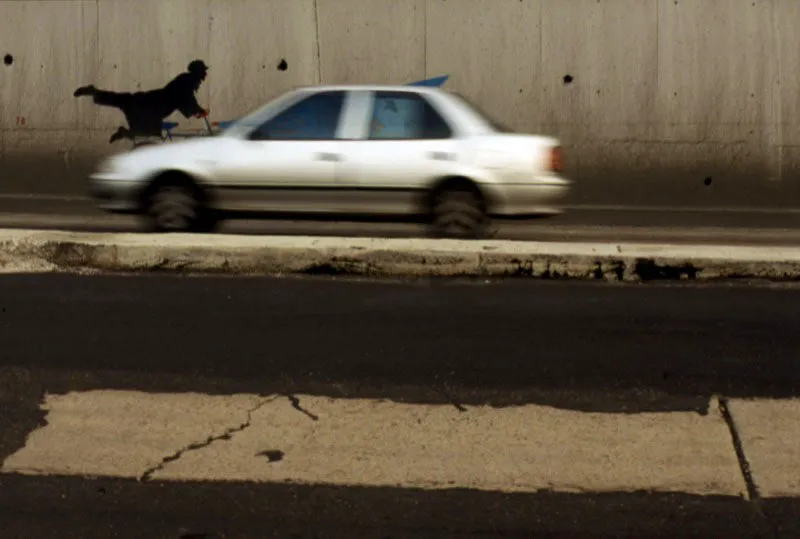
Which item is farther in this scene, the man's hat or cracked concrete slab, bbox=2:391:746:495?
the man's hat

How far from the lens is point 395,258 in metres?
7.80

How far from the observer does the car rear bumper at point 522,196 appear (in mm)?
12922

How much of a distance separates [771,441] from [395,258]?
300cm

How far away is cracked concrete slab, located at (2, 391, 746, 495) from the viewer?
4.79 m

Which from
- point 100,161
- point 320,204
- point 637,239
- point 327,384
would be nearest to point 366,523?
point 327,384

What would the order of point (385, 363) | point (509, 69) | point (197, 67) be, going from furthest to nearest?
point (197, 67), point (509, 69), point (385, 363)

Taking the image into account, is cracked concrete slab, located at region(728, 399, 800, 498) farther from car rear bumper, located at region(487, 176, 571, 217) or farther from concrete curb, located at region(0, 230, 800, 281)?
car rear bumper, located at region(487, 176, 571, 217)

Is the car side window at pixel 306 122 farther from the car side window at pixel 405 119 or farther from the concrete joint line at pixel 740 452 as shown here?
the concrete joint line at pixel 740 452

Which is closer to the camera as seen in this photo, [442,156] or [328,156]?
[442,156]

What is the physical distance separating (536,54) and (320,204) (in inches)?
293

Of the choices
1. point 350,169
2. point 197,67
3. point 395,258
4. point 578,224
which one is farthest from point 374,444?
point 197,67

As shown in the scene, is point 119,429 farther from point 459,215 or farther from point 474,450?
point 459,215

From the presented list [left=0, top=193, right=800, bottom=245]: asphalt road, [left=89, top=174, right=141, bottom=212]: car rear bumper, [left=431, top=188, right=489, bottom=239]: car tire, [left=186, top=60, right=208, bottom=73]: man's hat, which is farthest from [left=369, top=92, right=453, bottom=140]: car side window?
[left=186, top=60, right=208, bottom=73]: man's hat

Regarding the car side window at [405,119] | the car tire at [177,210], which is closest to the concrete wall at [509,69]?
the car side window at [405,119]
